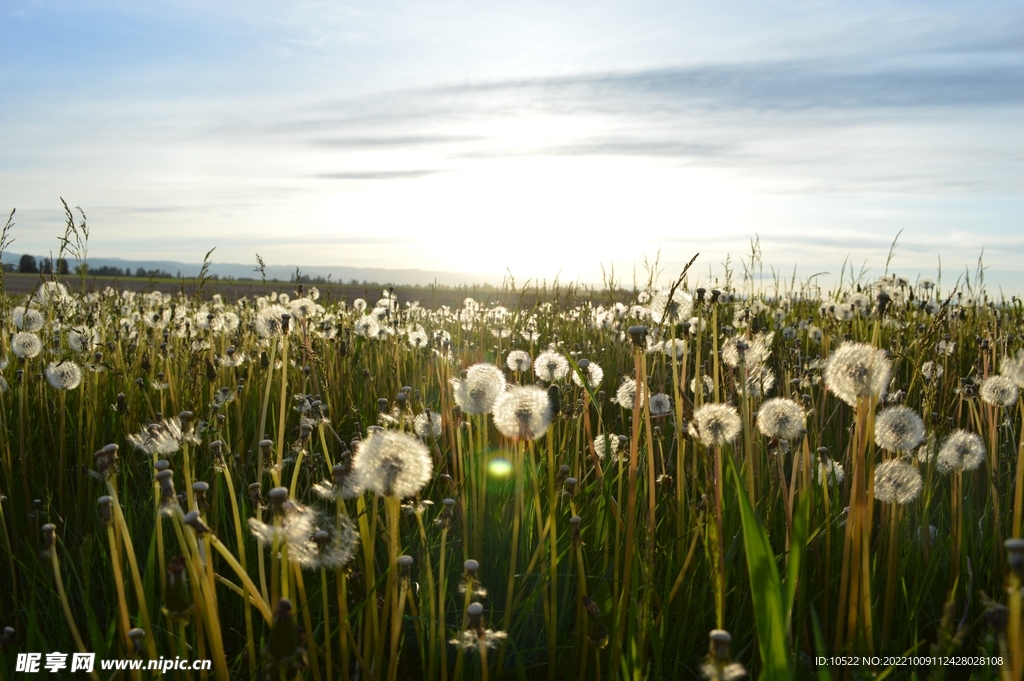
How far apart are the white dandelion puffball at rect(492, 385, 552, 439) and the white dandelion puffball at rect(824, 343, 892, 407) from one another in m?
0.73

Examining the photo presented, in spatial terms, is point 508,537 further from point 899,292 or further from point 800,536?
point 899,292

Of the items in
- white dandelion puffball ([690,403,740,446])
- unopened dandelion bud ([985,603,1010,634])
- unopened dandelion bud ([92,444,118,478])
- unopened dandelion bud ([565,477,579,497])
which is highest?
white dandelion puffball ([690,403,740,446])

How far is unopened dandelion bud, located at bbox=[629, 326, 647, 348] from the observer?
1475 mm

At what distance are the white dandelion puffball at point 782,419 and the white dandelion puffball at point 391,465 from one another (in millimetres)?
1111

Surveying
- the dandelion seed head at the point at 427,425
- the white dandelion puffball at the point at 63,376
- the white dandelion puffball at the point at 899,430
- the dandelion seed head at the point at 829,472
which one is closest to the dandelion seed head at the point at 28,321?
the white dandelion puffball at the point at 63,376

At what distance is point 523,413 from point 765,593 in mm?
694

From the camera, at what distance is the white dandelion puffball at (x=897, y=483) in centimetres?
Answer: 179

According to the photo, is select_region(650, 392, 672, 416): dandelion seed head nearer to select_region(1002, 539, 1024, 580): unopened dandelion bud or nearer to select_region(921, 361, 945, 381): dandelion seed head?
select_region(921, 361, 945, 381): dandelion seed head

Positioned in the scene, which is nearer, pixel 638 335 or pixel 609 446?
pixel 638 335

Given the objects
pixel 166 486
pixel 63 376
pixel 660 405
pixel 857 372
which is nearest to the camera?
pixel 166 486

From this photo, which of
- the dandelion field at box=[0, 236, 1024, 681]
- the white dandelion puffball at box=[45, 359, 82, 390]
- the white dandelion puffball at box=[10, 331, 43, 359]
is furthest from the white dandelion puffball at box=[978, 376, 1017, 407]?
the white dandelion puffball at box=[10, 331, 43, 359]

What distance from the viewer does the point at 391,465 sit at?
138 centimetres

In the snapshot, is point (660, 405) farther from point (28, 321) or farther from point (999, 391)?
point (28, 321)

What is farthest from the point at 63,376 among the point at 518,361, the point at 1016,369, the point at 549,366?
the point at 1016,369
